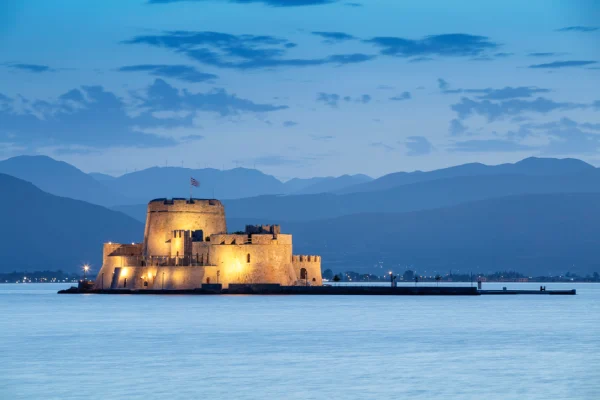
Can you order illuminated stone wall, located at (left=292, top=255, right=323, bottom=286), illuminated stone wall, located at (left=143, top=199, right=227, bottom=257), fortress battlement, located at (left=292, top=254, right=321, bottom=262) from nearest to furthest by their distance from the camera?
1. illuminated stone wall, located at (left=143, top=199, right=227, bottom=257)
2. fortress battlement, located at (left=292, top=254, right=321, bottom=262)
3. illuminated stone wall, located at (left=292, top=255, right=323, bottom=286)

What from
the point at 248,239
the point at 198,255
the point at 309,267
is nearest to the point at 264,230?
the point at 248,239

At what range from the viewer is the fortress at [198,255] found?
9375cm

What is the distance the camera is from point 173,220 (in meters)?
98.3

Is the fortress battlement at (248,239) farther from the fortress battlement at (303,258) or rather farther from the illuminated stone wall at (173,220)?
the fortress battlement at (303,258)

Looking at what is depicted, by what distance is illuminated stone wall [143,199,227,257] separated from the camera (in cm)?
9831

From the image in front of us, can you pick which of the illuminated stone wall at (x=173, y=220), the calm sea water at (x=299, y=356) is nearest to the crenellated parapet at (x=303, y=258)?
the illuminated stone wall at (x=173, y=220)

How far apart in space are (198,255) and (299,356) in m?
54.8

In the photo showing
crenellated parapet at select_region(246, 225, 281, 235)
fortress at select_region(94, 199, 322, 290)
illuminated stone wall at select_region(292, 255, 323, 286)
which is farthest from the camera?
illuminated stone wall at select_region(292, 255, 323, 286)

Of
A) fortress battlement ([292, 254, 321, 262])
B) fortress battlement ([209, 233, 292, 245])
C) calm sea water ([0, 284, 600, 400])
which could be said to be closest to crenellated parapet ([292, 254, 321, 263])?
fortress battlement ([292, 254, 321, 262])

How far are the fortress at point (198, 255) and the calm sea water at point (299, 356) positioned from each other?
23748mm

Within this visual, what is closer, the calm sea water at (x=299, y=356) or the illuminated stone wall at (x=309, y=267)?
the calm sea water at (x=299, y=356)

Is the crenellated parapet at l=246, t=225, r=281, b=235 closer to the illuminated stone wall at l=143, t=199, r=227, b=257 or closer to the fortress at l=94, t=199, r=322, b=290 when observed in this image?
the fortress at l=94, t=199, r=322, b=290

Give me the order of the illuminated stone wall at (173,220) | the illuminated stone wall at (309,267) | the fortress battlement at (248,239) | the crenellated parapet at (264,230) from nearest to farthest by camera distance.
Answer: the fortress battlement at (248,239) < the crenellated parapet at (264,230) < the illuminated stone wall at (173,220) < the illuminated stone wall at (309,267)

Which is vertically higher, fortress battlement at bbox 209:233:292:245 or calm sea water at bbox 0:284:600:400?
fortress battlement at bbox 209:233:292:245
